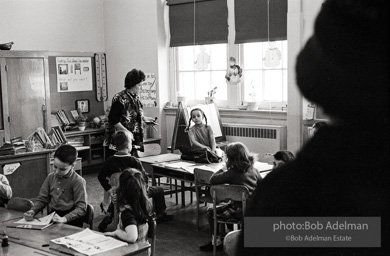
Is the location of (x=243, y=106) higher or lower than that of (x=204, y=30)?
lower

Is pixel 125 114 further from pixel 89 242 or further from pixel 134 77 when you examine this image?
pixel 89 242

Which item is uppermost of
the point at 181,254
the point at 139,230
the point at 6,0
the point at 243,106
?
the point at 6,0

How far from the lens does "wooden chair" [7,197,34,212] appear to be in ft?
10.9

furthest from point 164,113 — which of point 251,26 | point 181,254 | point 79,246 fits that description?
point 79,246

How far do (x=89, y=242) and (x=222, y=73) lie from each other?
4614 mm

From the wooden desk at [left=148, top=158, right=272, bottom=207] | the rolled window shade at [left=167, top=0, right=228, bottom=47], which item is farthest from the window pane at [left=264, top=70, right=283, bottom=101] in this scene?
the wooden desk at [left=148, top=158, right=272, bottom=207]

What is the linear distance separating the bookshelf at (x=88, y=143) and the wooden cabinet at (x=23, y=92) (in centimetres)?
55

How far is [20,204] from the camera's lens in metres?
3.35

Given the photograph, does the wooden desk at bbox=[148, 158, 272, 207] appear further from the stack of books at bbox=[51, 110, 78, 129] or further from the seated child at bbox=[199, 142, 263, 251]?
the stack of books at bbox=[51, 110, 78, 129]

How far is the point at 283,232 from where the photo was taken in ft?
0.82

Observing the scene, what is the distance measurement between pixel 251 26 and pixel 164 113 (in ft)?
6.21

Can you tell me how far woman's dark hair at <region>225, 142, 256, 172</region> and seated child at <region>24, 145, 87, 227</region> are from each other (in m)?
1.05

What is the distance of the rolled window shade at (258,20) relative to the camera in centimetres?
585

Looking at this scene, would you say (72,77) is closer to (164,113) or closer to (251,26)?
(164,113)
